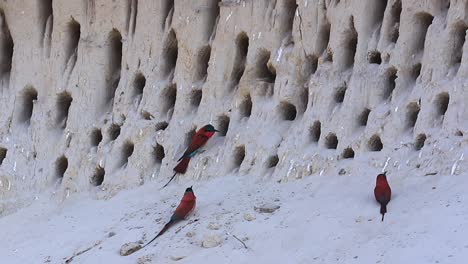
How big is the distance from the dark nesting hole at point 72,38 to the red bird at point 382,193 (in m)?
3.50

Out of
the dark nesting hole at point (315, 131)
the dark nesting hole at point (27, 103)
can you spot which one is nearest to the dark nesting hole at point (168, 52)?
the dark nesting hole at point (27, 103)

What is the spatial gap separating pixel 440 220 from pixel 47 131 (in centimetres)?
401

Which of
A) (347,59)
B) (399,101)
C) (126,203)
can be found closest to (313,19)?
(347,59)

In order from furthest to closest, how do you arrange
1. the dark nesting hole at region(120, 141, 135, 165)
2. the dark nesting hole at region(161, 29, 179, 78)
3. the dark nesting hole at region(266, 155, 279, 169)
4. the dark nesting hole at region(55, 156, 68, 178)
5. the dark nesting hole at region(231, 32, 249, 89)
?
1. the dark nesting hole at region(55, 156, 68, 178)
2. the dark nesting hole at region(161, 29, 179, 78)
3. the dark nesting hole at region(120, 141, 135, 165)
4. the dark nesting hole at region(231, 32, 249, 89)
5. the dark nesting hole at region(266, 155, 279, 169)

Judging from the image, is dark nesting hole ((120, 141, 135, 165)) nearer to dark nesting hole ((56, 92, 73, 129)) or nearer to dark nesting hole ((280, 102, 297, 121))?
dark nesting hole ((56, 92, 73, 129))

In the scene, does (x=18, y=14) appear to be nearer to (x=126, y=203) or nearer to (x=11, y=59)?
(x=11, y=59)

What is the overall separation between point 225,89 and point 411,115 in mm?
1717

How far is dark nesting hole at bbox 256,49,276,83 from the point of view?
8.62m

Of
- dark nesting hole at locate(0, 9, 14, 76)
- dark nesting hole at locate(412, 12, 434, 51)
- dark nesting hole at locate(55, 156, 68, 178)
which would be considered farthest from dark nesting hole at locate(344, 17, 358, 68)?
dark nesting hole at locate(0, 9, 14, 76)

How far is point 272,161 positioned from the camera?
818 cm

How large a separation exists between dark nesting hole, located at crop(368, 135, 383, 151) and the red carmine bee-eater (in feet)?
4.42

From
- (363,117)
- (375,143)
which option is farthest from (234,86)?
(375,143)

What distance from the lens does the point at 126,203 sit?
8617mm

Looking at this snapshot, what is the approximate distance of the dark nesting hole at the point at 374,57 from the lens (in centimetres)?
800
